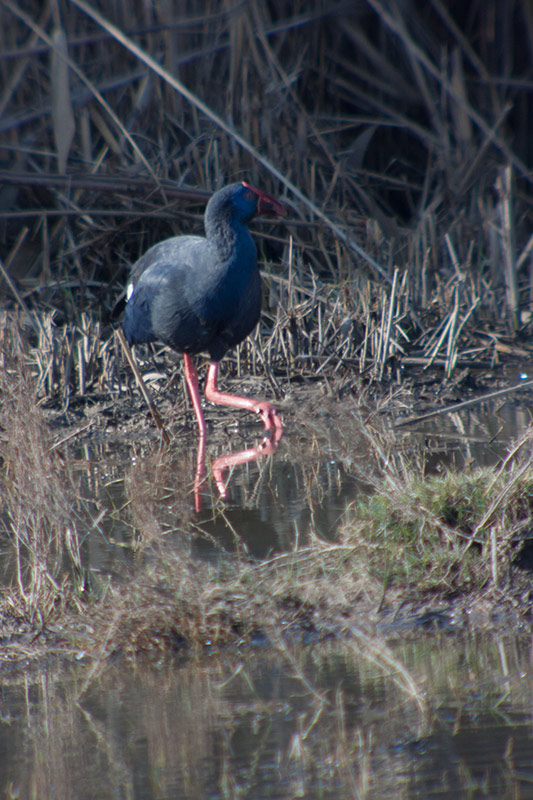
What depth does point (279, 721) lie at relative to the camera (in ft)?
7.16

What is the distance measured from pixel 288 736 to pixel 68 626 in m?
0.82

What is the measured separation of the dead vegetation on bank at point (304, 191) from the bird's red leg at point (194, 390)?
44cm

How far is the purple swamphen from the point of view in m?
5.13

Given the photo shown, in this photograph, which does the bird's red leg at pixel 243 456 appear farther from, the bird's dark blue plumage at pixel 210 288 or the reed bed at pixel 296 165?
the reed bed at pixel 296 165

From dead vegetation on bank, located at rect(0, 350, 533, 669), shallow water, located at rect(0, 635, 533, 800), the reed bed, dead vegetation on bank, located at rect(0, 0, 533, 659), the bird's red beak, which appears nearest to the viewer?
shallow water, located at rect(0, 635, 533, 800)

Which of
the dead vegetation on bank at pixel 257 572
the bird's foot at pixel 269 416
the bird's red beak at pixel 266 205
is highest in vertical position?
the bird's red beak at pixel 266 205

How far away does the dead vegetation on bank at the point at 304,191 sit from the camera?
130 inches

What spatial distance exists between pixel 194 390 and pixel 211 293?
1.68 feet

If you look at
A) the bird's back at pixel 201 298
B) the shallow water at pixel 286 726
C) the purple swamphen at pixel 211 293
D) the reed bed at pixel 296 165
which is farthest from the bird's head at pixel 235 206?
the shallow water at pixel 286 726

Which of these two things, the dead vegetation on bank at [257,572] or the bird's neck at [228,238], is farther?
the bird's neck at [228,238]

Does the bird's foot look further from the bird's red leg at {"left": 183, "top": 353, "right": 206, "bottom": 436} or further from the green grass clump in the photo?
the green grass clump

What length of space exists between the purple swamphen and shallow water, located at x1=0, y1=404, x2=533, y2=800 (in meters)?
2.20

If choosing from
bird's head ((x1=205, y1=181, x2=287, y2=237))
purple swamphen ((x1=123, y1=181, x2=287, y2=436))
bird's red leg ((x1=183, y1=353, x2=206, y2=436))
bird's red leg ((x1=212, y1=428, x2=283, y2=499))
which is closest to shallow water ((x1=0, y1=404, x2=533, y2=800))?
bird's red leg ((x1=212, y1=428, x2=283, y2=499))

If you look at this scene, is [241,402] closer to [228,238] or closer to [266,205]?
[228,238]
